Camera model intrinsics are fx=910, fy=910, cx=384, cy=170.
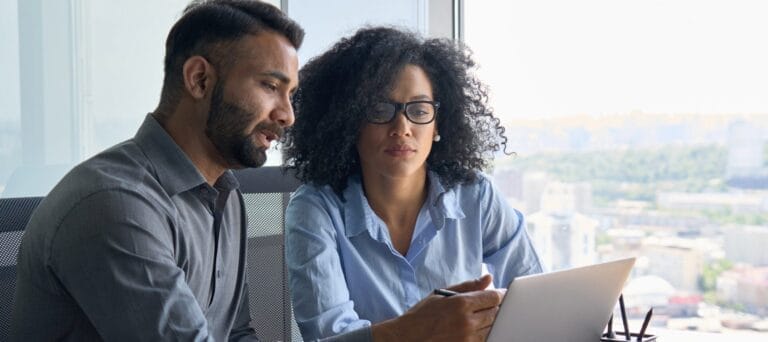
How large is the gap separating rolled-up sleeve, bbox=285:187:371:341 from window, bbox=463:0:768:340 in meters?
0.99

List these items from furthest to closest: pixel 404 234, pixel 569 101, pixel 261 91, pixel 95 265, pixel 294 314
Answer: pixel 569 101 → pixel 404 234 → pixel 294 314 → pixel 261 91 → pixel 95 265

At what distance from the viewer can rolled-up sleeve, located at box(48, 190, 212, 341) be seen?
1.20 meters

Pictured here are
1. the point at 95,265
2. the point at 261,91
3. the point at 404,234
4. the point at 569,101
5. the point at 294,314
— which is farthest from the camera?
the point at 569,101

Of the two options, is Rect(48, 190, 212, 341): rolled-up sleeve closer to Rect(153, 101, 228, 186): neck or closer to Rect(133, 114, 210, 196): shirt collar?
Rect(133, 114, 210, 196): shirt collar

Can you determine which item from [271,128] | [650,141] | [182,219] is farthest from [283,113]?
[650,141]

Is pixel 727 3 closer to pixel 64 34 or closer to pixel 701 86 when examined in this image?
pixel 701 86

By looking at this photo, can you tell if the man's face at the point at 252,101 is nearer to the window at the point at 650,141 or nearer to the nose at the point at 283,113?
the nose at the point at 283,113

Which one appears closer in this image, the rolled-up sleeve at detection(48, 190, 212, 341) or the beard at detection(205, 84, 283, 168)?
the rolled-up sleeve at detection(48, 190, 212, 341)

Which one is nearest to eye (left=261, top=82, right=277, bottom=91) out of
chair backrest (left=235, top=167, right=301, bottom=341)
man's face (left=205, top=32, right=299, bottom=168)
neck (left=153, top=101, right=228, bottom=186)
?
man's face (left=205, top=32, right=299, bottom=168)

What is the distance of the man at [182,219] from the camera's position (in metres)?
1.21

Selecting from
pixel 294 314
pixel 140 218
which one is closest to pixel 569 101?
pixel 294 314

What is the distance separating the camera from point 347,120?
78.2 inches

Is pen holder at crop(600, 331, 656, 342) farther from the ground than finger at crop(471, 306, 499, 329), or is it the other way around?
finger at crop(471, 306, 499, 329)

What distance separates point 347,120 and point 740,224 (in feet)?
4.16
